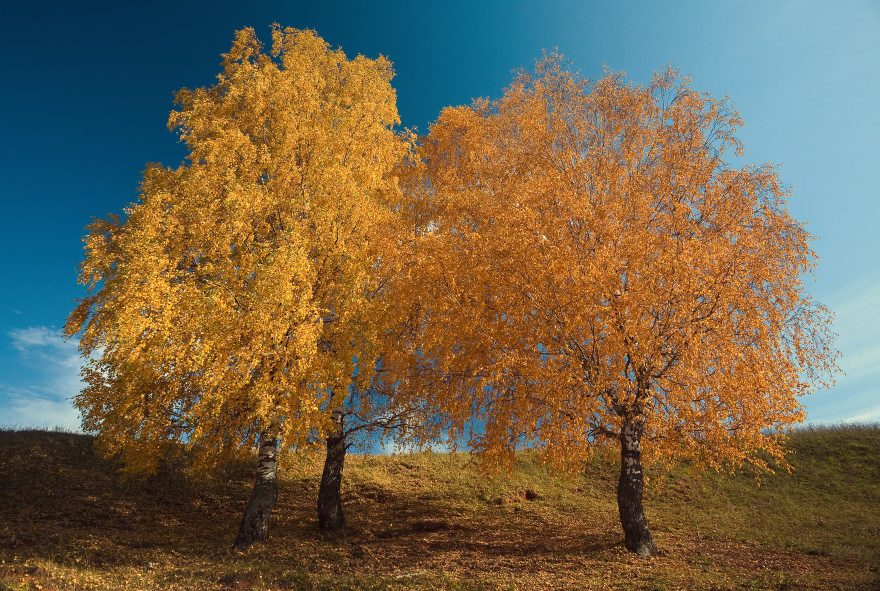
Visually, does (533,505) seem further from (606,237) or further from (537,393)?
(606,237)

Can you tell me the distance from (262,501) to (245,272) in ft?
20.2

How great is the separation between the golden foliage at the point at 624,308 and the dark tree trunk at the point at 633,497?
0.42m

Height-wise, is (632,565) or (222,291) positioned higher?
(222,291)

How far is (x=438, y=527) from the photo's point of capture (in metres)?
15.8

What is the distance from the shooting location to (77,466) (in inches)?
A: 723

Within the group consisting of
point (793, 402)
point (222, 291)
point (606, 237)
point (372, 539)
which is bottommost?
point (372, 539)

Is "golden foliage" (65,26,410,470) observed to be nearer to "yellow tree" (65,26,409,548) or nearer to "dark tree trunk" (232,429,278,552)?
"yellow tree" (65,26,409,548)

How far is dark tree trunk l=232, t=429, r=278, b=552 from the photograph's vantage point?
491 inches

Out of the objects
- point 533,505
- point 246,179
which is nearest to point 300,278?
point 246,179

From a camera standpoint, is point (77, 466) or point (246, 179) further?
point (77, 466)

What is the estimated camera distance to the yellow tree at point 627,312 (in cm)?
1088

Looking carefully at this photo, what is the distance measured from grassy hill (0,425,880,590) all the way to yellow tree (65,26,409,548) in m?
1.89

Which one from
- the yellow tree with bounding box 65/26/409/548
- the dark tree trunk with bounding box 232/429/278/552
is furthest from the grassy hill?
the yellow tree with bounding box 65/26/409/548

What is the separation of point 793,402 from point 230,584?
1254 cm
